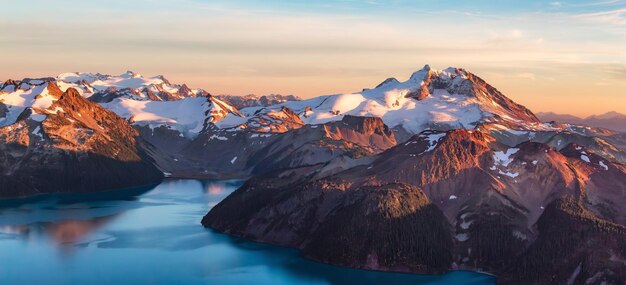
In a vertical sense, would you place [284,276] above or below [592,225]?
below

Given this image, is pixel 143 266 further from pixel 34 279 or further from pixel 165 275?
pixel 34 279

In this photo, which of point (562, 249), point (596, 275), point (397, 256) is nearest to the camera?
point (596, 275)

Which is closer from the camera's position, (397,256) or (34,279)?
(34,279)

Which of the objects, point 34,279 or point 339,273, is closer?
point 34,279

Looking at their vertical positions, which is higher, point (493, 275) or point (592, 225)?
point (592, 225)

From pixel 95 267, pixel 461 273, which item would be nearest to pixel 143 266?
pixel 95 267

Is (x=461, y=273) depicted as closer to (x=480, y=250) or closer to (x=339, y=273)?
(x=480, y=250)

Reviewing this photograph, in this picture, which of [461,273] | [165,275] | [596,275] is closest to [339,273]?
[461,273]

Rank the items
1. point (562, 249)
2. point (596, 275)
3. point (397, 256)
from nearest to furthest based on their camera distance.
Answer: point (596, 275) < point (562, 249) < point (397, 256)
